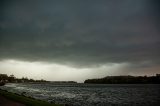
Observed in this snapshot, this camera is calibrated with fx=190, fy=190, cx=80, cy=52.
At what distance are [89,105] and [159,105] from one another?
16.0m

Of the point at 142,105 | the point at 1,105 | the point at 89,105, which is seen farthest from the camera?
the point at 142,105

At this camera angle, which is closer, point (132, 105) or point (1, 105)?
point (1, 105)

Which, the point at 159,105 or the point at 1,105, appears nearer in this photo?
the point at 1,105

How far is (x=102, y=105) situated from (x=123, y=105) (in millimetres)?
5522

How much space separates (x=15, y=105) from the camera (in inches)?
1065

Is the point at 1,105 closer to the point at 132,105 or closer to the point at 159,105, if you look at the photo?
the point at 132,105

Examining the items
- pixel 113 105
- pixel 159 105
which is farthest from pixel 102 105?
pixel 159 105

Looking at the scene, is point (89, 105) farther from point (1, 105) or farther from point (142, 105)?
point (1, 105)

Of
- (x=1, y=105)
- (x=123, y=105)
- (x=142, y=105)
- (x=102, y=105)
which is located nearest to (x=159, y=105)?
(x=142, y=105)

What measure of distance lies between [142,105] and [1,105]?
105 ft

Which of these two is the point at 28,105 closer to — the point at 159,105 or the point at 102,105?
the point at 102,105

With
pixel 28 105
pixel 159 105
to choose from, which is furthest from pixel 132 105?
pixel 28 105

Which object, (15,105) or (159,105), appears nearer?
(15,105)

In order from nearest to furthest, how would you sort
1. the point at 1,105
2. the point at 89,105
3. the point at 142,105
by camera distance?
the point at 1,105 < the point at 89,105 < the point at 142,105
